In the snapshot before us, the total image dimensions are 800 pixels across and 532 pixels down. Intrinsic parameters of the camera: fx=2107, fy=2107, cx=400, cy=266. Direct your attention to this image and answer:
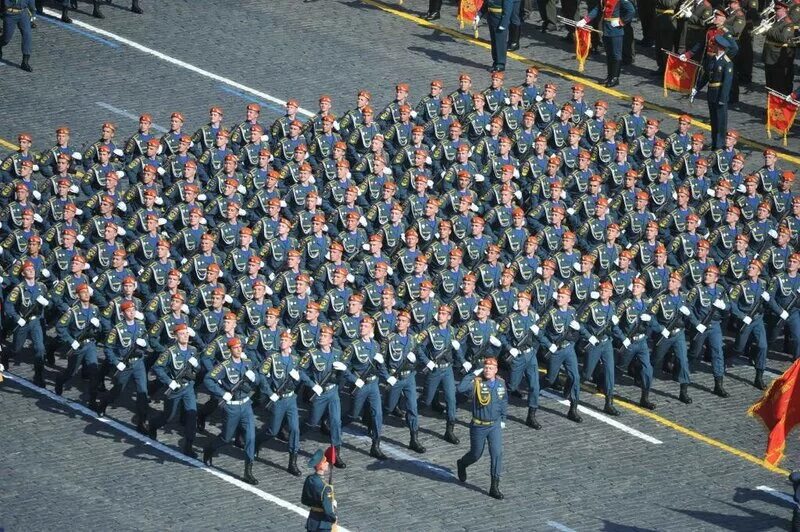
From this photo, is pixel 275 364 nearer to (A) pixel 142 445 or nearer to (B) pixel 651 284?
(A) pixel 142 445

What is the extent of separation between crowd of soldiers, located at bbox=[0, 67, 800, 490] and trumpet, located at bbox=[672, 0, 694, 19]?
5462 mm

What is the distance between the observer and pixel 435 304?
116ft

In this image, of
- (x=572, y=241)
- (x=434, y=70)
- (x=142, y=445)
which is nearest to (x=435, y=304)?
(x=572, y=241)

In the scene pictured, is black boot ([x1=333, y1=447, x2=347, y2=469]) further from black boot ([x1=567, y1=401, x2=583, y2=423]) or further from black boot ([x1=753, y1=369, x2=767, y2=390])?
black boot ([x1=753, y1=369, x2=767, y2=390])

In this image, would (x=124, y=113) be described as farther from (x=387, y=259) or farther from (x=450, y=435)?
(x=450, y=435)

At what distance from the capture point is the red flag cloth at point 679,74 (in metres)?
45.0

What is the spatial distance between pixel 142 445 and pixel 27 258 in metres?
4.36

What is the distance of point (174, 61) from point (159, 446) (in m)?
15.2

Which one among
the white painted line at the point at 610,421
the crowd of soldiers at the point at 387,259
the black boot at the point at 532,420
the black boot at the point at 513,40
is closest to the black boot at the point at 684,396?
the crowd of soldiers at the point at 387,259

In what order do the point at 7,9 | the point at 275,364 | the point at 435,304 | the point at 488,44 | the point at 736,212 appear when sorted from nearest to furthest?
the point at 275,364 → the point at 435,304 → the point at 736,212 → the point at 7,9 → the point at 488,44

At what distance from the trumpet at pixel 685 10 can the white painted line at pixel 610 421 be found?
1382cm

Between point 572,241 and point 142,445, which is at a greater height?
point 572,241

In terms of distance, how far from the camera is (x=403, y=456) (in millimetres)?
33625

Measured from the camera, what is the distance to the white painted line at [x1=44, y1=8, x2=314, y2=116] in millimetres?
45250
